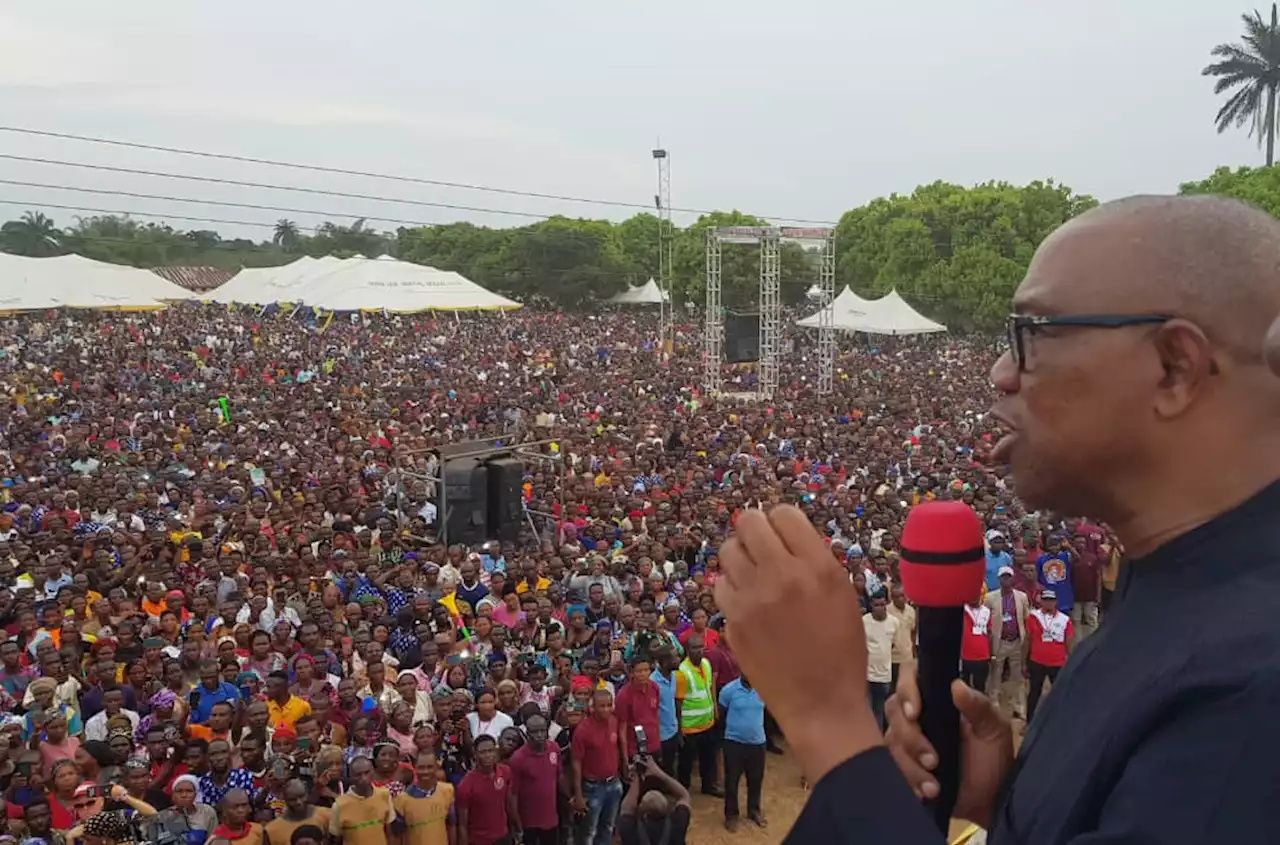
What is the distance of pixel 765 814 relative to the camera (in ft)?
22.5

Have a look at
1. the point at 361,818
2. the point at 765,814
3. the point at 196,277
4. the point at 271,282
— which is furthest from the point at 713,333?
the point at 196,277

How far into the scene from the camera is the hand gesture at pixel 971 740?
1241mm

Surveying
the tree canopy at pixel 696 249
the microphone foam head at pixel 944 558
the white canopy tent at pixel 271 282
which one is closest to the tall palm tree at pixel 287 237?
the tree canopy at pixel 696 249

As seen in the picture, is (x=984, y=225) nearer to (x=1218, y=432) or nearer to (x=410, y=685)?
(x=410, y=685)

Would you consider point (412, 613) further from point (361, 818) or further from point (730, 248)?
point (730, 248)

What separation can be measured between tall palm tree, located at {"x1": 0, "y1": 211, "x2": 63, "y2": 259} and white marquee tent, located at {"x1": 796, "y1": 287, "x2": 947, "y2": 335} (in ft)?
157

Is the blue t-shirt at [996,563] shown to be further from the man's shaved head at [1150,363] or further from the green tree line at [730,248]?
the green tree line at [730,248]

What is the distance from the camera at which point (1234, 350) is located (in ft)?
3.03

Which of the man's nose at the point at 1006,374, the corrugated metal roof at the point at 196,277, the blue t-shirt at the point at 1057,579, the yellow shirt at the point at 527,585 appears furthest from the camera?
the corrugated metal roof at the point at 196,277

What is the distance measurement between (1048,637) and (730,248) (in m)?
34.5

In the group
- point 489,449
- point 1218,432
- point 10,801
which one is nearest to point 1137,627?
point 1218,432

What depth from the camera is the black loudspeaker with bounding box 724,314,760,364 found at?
25.1 m

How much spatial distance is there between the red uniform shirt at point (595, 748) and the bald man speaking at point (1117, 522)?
4955mm

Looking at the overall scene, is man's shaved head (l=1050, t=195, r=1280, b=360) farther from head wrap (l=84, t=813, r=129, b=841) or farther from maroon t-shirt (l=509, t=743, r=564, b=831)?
maroon t-shirt (l=509, t=743, r=564, b=831)
